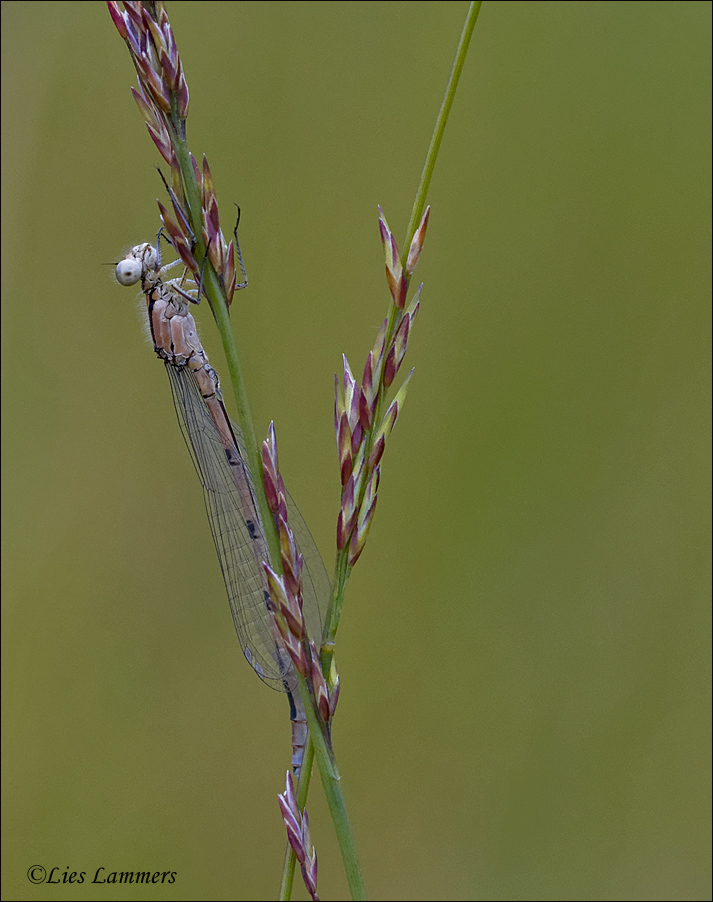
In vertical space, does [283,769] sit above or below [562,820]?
above

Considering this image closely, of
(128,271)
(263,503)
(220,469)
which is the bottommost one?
(263,503)

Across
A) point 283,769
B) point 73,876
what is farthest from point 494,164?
point 73,876

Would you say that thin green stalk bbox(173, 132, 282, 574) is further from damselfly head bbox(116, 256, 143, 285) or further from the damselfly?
damselfly head bbox(116, 256, 143, 285)

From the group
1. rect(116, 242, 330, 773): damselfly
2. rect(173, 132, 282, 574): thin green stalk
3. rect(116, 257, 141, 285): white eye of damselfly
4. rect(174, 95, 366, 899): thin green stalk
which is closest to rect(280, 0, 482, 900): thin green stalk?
rect(174, 95, 366, 899): thin green stalk

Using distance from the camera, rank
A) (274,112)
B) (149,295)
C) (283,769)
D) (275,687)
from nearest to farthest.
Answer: (275,687) < (149,295) < (283,769) < (274,112)

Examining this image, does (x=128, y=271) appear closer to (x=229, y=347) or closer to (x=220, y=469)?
(x=220, y=469)

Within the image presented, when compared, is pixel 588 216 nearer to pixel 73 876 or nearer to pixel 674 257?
pixel 674 257

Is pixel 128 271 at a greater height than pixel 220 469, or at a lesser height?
greater

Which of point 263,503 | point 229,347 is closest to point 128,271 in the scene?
point 229,347

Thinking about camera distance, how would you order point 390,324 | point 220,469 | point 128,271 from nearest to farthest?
point 390,324
point 128,271
point 220,469

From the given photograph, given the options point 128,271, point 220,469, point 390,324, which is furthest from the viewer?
point 220,469
